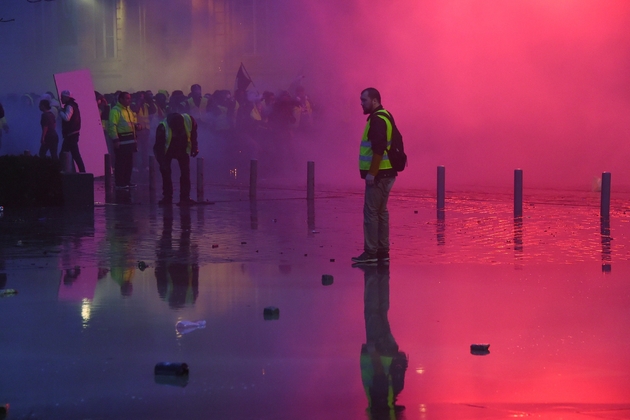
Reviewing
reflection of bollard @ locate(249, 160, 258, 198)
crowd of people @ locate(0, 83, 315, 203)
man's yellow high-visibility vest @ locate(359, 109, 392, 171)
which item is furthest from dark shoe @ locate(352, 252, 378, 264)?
crowd of people @ locate(0, 83, 315, 203)

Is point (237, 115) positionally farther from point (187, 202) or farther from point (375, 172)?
point (375, 172)

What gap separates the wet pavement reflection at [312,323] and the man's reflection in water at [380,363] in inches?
0.6

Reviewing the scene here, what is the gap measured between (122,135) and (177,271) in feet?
35.1

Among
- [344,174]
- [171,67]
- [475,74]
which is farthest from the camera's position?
[171,67]

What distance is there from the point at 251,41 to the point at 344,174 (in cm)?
1233

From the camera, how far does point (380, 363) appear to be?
5.36m

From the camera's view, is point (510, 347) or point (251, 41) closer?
point (510, 347)

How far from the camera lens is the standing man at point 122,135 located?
18.7 m

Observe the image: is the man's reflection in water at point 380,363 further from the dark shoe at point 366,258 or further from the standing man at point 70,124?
the standing man at point 70,124

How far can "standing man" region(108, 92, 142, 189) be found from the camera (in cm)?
1867

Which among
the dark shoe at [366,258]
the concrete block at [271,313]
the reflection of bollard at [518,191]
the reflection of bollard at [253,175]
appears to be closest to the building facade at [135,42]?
the reflection of bollard at [253,175]

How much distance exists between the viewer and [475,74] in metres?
30.2

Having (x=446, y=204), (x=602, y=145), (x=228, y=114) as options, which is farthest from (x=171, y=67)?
(x=446, y=204)

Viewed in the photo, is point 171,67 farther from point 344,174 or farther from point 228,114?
point 344,174
